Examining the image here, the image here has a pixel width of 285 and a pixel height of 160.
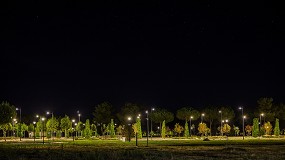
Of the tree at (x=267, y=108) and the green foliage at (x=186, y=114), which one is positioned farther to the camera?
the green foliage at (x=186, y=114)

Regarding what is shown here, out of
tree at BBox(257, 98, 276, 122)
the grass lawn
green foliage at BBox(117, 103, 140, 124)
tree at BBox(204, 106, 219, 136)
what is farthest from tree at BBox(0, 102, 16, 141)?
tree at BBox(257, 98, 276, 122)

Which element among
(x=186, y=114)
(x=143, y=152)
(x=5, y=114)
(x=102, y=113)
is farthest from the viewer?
(x=102, y=113)

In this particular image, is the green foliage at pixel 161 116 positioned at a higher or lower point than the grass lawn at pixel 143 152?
higher

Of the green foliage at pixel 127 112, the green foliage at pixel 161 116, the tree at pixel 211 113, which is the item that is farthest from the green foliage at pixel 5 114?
the tree at pixel 211 113

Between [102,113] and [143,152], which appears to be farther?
[102,113]

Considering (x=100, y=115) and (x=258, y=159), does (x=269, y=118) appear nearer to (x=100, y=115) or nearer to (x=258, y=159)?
(x=100, y=115)

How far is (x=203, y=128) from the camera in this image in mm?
100375

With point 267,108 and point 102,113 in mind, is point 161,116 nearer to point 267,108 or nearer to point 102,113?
point 102,113

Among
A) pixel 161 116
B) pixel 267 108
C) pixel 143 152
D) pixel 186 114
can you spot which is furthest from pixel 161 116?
pixel 143 152

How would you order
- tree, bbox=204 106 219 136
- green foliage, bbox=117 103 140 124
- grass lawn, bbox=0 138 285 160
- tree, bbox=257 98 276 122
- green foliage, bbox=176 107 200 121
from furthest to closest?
green foliage, bbox=117 103 140 124, tree, bbox=204 106 219 136, green foliage, bbox=176 107 200 121, tree, bbox=257 98 276 122, grass lawn, bbox=0 138 285 160

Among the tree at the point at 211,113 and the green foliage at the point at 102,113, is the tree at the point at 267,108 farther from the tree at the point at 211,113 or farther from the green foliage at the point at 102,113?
the green foliage at the point at 102,113

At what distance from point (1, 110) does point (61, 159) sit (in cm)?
7231

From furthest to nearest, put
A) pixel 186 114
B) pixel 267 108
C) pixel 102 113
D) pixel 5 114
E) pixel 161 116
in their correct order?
pixel 102 113
pixel 161 116
pixel 186 114
pixel 267 108
pixel 5 114

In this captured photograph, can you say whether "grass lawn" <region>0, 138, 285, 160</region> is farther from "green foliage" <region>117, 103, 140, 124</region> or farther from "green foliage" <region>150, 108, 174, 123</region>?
"green foliage" <region>117, 103, 140, 124</region>
